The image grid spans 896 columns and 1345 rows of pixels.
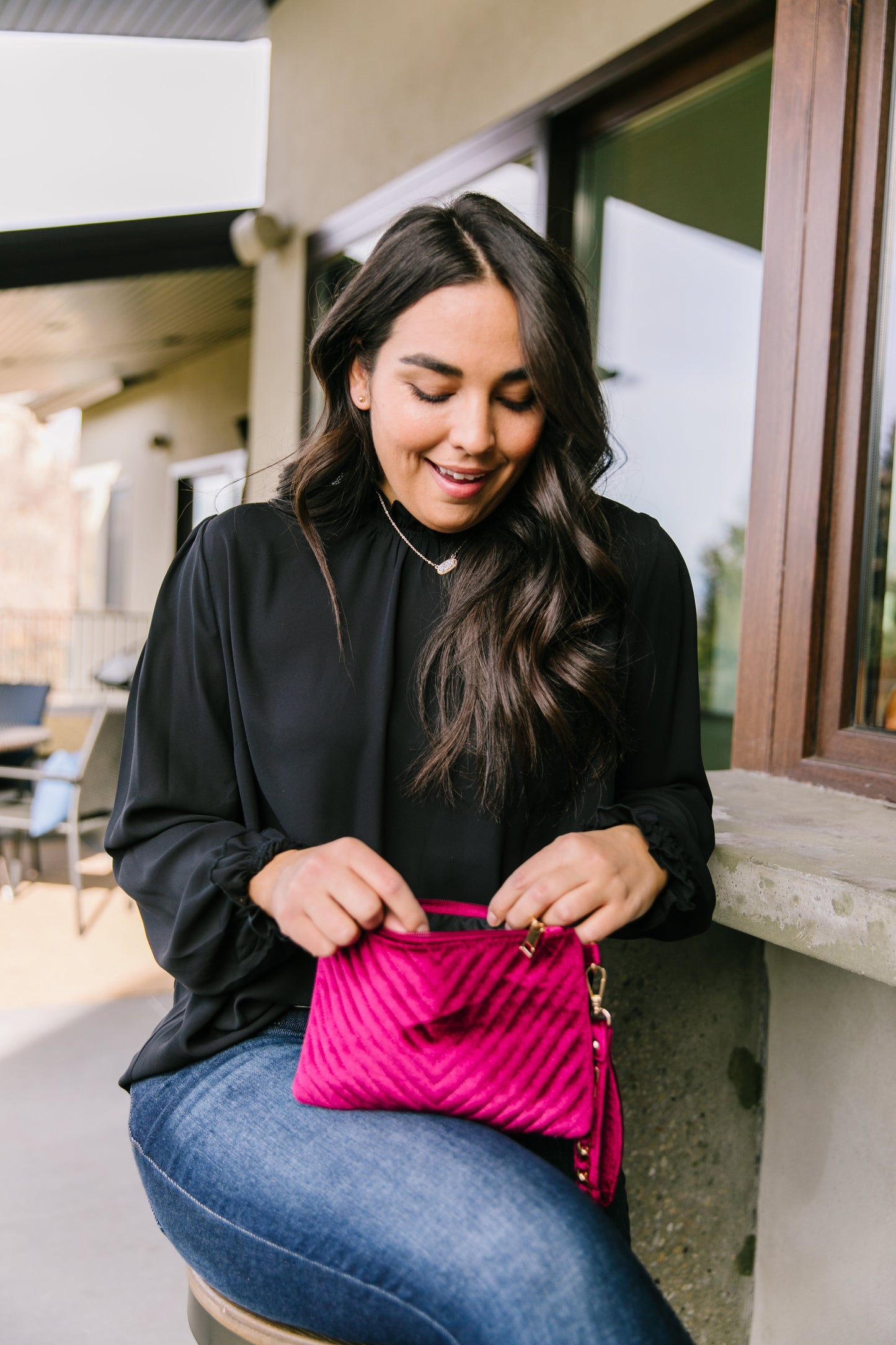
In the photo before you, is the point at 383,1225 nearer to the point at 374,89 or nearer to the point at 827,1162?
the point at 827,1162

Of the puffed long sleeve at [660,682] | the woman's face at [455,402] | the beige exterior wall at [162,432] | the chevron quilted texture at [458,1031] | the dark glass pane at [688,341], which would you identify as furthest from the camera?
the beige exterior wall at [162,432]

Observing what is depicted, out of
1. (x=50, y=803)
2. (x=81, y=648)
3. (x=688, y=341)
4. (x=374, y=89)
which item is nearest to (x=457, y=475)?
(x=688, y=341)

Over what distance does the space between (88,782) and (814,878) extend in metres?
4.08

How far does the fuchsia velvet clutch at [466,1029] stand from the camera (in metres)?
0.86

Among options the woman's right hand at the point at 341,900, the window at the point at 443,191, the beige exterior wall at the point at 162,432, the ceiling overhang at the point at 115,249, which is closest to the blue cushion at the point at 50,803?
the window at the point at 443,191

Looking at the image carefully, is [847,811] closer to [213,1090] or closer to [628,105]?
[213,1090]

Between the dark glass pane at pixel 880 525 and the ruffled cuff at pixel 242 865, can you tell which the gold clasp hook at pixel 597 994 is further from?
the dark glass pane at pixel 880 525

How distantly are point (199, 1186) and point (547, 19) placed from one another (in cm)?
325

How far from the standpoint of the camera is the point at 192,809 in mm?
1147

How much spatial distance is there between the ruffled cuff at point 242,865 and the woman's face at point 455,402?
433 mm

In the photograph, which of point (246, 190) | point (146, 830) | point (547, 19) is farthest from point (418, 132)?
point (146, 830)

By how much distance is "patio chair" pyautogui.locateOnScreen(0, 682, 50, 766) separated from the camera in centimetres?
577

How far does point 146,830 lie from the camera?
1.11 metres

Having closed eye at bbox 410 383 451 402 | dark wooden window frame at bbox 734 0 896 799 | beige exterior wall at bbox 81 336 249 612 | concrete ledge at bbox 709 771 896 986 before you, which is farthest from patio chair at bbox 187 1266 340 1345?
beige exterior wall at bbox 81 336 249 612
